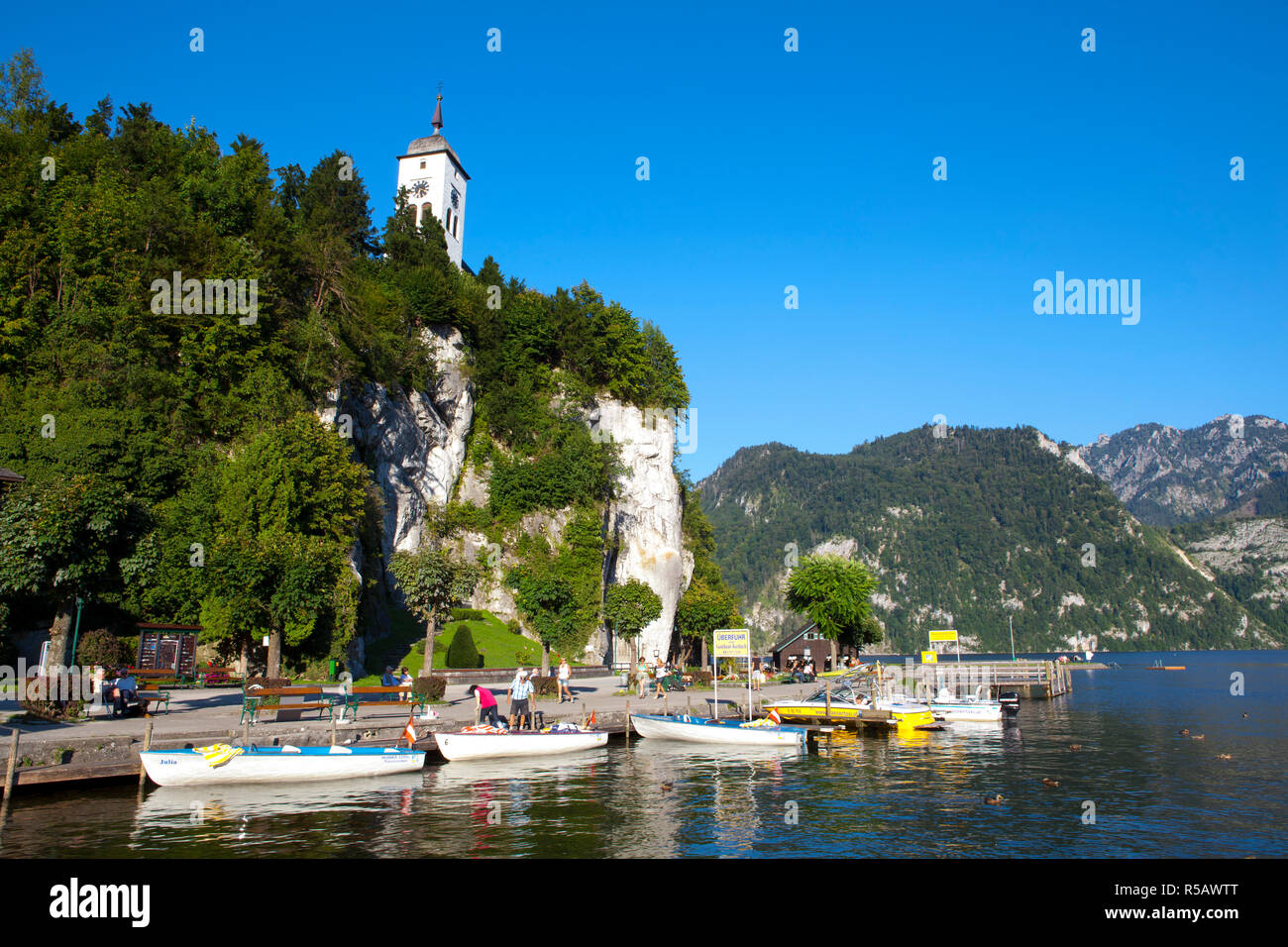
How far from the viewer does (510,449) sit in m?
68.4

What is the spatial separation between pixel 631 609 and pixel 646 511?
68.7ft

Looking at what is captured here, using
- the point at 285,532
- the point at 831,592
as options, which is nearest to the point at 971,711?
the point at 831,592

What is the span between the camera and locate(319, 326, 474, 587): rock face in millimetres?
55031

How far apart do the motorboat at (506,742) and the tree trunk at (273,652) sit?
1201cm

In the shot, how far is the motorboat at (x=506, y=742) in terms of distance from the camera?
2648 cm

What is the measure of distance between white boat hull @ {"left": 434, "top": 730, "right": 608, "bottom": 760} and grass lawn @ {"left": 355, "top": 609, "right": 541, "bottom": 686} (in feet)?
60.0

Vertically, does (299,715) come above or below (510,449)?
below

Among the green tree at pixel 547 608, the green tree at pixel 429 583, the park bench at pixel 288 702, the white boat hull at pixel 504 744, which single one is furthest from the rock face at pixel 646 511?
the park bench at pixel 288 702

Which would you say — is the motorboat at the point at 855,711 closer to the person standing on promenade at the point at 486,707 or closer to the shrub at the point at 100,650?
the person standing on promenade at the point at 486,707

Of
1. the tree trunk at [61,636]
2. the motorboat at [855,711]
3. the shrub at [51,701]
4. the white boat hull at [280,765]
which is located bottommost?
the motorboat at [855,711]

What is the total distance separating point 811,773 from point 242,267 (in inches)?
1572

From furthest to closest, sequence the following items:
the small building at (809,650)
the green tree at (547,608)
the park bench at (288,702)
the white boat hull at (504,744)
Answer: the small building at (809,650) → the green tree at (547,608) → the white boat hull at (504,744) → the park bench at (288,702)
